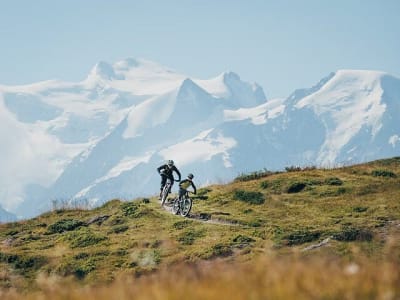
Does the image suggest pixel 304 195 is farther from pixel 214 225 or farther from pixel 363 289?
pixel 363 289

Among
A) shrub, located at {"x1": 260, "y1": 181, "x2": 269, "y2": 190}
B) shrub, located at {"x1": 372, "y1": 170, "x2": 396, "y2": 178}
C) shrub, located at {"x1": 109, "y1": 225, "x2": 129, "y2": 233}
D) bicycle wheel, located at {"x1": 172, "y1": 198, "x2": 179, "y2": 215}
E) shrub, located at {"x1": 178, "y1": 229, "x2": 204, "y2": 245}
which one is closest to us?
shrub, located at {"x1": 178, "y1": 229, "x2": 204, "y2": 245}

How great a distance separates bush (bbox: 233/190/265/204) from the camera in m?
41.4

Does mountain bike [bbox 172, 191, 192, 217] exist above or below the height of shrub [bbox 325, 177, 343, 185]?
below

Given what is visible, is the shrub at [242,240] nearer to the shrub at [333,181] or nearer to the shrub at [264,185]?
the shrub at [333,181]

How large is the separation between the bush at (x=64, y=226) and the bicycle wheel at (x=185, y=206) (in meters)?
6.28

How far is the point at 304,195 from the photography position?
135 ft

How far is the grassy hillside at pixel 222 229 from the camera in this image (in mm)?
29219

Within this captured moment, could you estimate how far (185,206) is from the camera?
40.2 m

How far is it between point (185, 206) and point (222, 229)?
5.60 metres

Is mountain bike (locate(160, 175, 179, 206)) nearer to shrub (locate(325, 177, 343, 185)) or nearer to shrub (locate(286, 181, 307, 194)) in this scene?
shrub (locate(286, 181, 307, 194))

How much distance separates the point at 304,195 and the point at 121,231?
10191mm

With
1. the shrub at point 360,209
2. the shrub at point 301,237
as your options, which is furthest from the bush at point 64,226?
the shrub at point 360,209

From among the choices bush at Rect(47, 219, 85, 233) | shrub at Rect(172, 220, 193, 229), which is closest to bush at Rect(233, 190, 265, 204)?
shrub at Rect(172, 220, 193, 229)

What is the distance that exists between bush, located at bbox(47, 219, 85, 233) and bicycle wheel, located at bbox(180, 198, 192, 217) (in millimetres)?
6282
